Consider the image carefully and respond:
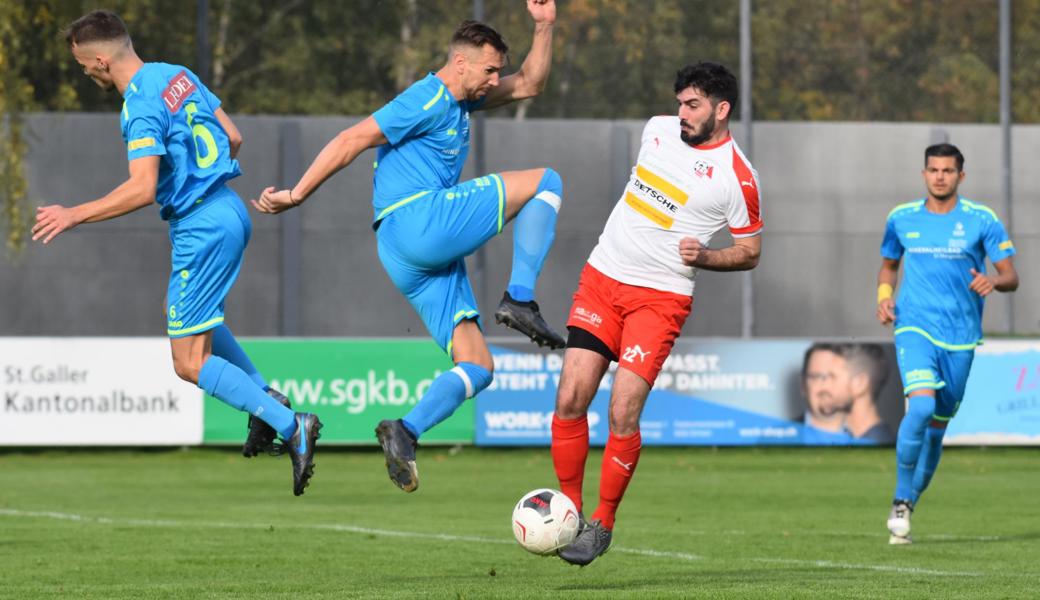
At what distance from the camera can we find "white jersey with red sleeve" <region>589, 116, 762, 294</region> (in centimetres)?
939

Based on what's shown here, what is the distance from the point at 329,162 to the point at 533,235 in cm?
114

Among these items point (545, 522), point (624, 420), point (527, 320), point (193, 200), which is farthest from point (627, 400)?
point (193, 200)

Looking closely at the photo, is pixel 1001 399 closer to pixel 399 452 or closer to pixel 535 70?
pixel 535 70

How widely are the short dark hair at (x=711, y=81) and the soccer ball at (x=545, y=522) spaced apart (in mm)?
2161

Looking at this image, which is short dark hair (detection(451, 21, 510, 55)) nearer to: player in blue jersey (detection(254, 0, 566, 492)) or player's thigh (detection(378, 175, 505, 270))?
player in blue jersey (detection(254, 0, 566, 492))

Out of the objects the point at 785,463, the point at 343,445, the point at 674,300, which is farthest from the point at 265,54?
the point at 674,300

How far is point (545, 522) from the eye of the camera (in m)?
8.99

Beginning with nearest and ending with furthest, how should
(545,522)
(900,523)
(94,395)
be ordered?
1. (545,522)
2. (900,523)
3. (94,395)

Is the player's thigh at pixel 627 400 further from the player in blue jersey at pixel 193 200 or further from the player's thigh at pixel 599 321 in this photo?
the player in blue jersey at pixel 193 200

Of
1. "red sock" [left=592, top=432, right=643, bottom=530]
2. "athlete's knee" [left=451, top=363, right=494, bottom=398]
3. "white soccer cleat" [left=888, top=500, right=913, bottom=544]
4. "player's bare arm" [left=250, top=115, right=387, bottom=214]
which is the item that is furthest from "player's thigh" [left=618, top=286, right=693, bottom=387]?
"white soccer cleat" [left=888, top=500, right=913, bottom=544]

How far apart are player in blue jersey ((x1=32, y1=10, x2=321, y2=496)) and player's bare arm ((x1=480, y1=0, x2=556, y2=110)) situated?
147cm

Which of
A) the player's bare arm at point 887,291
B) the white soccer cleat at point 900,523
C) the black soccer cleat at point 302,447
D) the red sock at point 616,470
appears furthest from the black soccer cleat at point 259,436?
the player's bare arm at point 887,291

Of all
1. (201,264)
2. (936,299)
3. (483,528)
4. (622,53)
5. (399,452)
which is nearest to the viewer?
(399,452)


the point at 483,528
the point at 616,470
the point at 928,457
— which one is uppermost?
the point at 616,470
